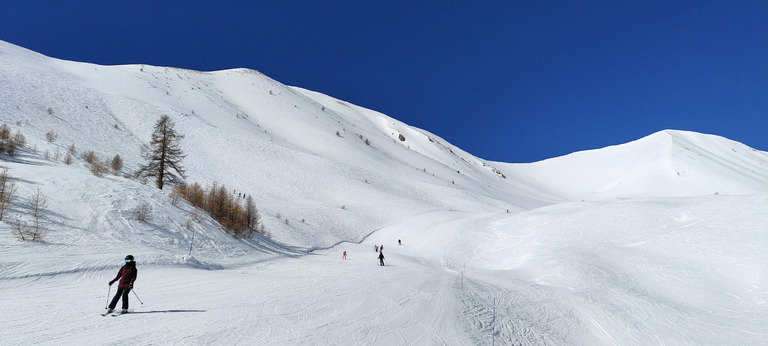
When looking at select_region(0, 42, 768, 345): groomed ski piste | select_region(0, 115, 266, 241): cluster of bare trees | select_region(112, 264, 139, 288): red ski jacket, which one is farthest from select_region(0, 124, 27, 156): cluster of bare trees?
select_region(112, 264, 139, 288): red ski jacket

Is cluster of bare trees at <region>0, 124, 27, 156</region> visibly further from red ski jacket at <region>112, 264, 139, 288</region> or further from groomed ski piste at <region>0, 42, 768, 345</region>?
red ski jacket at <region>112, 264, 139, 288</region>

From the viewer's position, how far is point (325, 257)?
24594mm

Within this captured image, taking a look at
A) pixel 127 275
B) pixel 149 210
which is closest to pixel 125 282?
pixel 127 275

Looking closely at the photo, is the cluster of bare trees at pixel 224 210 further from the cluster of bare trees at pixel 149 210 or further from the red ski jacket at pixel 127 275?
the red ski jacket at pixel 127 275

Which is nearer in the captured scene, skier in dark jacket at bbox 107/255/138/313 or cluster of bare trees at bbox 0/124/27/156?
skier in dark jacket at bbox 107/255/138/313

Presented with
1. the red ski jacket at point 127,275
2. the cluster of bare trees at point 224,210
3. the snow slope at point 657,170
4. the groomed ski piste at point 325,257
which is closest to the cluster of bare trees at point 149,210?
the cluster of bare trees at point 224,210

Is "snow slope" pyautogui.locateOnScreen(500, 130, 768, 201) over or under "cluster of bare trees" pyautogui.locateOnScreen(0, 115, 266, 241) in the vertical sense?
over

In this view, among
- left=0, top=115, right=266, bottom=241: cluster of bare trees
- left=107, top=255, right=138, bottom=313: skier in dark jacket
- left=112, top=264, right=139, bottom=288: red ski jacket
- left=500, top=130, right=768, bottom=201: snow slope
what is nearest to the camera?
left=107, top=255, right=138, bottom=313: skier in dark jacket

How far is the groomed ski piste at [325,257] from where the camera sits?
8.72 m

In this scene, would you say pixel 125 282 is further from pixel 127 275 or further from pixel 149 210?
pixel 149 210

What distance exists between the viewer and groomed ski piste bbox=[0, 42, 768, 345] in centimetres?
872

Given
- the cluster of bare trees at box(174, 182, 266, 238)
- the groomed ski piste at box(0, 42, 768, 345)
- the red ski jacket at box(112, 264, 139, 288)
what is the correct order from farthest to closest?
the cluster of bare trees at box(174, 182, 266, 238)
the groomed ski piste at box(0, 42, 768, 345)
the red ski jacket at box(112, 264, 139, 288)

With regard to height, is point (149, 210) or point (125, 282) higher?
point (149, 210)

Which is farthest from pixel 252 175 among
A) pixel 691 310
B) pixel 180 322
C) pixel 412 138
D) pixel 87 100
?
pixel 412 138
